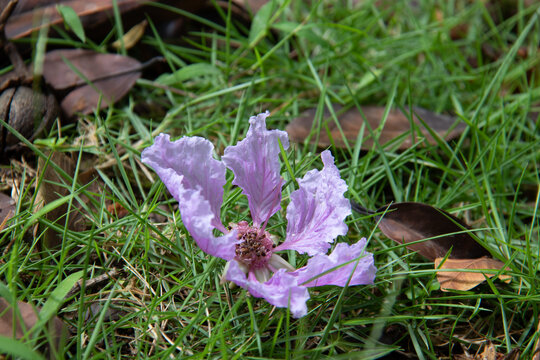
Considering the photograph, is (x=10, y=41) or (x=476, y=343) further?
(x=10, y=41)

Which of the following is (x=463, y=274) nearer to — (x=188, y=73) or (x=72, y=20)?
(x=188, y=73)

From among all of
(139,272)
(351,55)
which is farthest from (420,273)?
(351,55)

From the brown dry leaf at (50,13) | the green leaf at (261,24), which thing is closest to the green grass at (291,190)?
the green leaf at (261,24)

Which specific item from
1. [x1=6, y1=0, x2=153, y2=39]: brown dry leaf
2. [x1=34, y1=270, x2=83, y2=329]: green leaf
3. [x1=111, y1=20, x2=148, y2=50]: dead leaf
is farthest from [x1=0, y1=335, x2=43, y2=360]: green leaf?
[x1=111, y1=20, x2=148, y2=50]: dead leaf

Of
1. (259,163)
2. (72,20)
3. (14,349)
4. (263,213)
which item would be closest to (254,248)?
(263,213)

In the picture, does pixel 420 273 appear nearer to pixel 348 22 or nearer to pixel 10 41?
pixel 348 22

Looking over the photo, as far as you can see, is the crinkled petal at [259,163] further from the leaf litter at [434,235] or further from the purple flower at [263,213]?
the leaf litter at [434,235]
